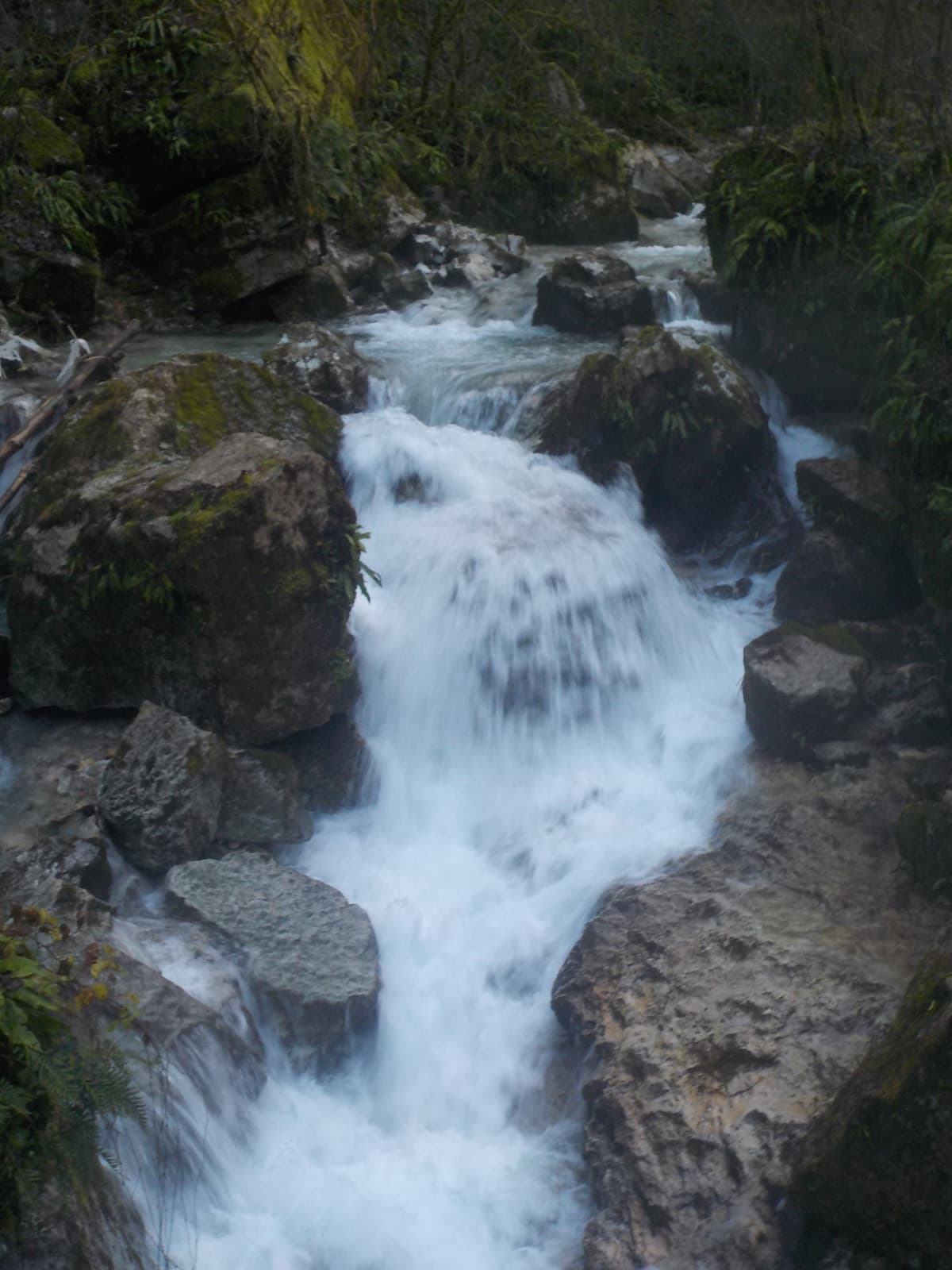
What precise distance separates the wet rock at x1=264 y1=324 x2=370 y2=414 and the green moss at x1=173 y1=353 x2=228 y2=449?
4.11 feet

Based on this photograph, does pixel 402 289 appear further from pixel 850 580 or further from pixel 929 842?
pixel 929 842

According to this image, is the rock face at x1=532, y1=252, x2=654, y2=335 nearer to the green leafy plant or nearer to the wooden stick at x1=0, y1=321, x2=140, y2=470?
the wooden stick at x1=0, y1=321, x2=140, y2=470

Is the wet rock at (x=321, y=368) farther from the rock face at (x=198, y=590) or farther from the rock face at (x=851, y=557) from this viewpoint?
the rock face at (x=851, y=557)

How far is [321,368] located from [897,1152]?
8.04m

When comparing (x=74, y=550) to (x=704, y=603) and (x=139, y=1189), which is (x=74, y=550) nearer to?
(x=139, y=1189)

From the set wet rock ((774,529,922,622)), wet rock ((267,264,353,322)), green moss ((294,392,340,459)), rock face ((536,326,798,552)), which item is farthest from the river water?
wet rock ((267,264,353,322))

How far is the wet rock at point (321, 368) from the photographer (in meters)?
9.85

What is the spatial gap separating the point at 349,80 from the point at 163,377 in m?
10.5

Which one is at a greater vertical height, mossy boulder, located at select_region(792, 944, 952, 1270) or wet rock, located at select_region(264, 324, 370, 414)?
wet rock, located at select_region(264, 324, 370, 414)

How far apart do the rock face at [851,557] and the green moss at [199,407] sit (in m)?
4.72

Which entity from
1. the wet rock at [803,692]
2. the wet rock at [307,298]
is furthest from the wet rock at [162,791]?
the wet rock at [307,298]

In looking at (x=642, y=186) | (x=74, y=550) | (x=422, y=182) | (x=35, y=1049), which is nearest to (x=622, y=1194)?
(x=35, y=1049)

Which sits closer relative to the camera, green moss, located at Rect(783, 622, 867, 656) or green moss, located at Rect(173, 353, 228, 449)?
green moss, located at Rect(783, 622, 867, 656)

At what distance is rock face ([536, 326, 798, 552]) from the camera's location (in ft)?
31.3
